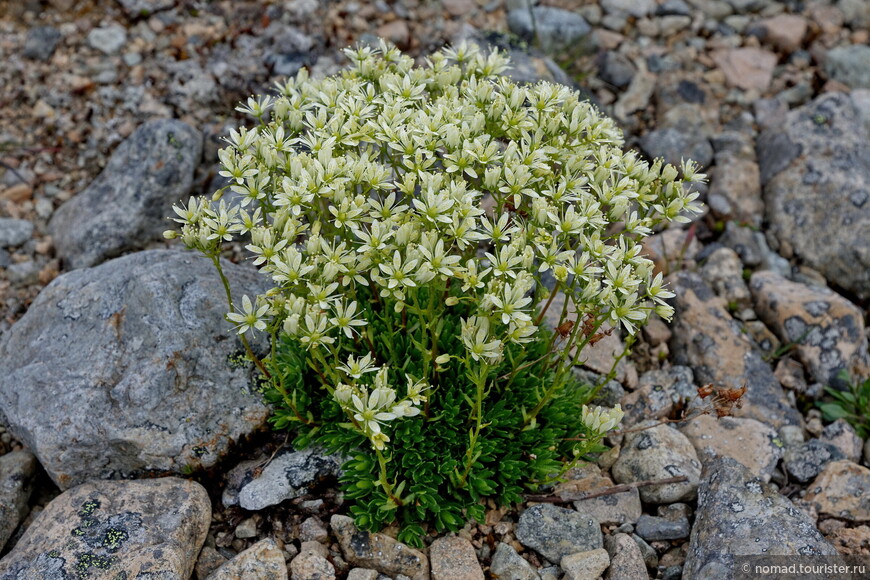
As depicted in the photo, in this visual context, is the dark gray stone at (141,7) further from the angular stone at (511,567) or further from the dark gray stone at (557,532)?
the angular stone at (511,567)

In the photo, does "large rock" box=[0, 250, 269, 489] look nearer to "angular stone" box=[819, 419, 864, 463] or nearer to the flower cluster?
the flower cluster

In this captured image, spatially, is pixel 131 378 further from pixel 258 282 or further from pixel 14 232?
pixel 14 232

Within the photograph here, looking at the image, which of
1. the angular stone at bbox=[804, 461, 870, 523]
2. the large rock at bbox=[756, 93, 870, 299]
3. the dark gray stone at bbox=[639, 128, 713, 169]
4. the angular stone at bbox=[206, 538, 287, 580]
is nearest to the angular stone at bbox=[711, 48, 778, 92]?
the large rock at bbox=[756, 93, 870, 299]

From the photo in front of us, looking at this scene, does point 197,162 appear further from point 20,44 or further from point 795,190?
point 795,190

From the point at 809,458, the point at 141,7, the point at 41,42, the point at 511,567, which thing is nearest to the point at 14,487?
the point at 511,567

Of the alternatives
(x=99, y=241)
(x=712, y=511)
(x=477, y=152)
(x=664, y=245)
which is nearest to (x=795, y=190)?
(x=664, y=245)

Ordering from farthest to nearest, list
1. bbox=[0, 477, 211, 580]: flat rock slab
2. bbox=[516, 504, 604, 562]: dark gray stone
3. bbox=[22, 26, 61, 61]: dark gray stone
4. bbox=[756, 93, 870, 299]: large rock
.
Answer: bbox=[22, 26, 61, 61]: dark gray stone → bbox=[756, 93, 870, 299]: large rock → bbox=[516, 504, 604, 562]: dark gray stone → bbox=[0, 477, 211, 580]: flat rock slab
